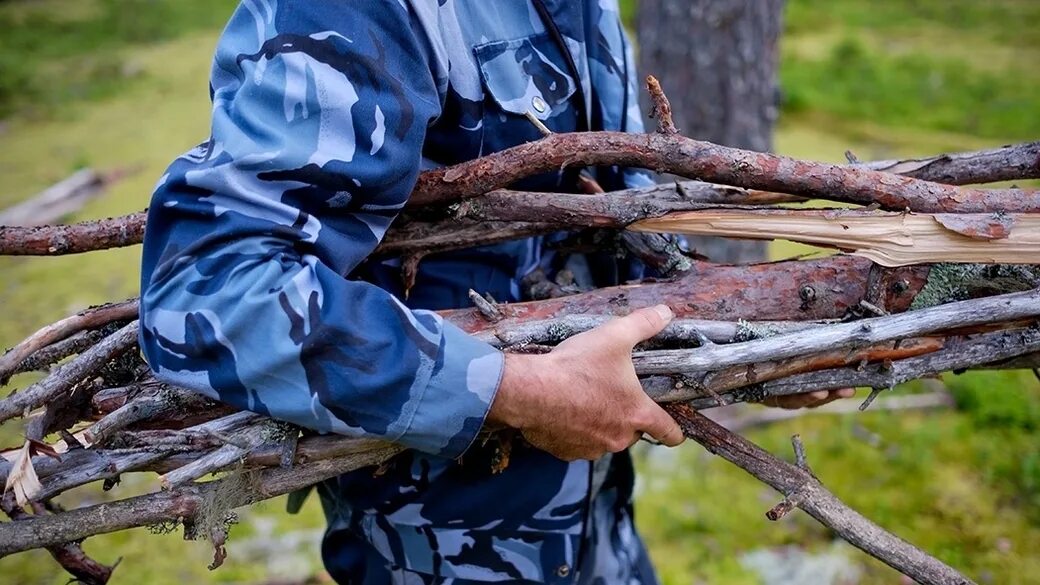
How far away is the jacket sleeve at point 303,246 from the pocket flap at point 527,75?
26 cm

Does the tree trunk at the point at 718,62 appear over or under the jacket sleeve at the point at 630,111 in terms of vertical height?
under

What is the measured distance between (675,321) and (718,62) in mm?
2735

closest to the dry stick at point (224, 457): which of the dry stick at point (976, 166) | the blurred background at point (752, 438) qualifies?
the dry stick at point (976, 166)

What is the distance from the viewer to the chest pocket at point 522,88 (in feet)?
5.59

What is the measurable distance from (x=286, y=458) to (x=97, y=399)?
42 cm

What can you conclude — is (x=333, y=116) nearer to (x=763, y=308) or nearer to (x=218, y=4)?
Result: (x=763, y=308)

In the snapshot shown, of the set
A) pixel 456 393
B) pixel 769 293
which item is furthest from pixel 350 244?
pixel 769 293

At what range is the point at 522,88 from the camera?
1763mm

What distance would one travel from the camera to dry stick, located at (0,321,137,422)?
1688 mm

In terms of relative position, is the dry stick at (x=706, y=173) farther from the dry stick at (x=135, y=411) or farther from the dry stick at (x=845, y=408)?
the dry stick at (x=845, y=408)

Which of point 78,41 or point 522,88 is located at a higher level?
point 522,88

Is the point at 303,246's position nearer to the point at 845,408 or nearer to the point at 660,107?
the point at 660,107

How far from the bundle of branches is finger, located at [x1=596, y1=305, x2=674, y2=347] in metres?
0.05

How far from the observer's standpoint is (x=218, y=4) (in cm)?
1184
